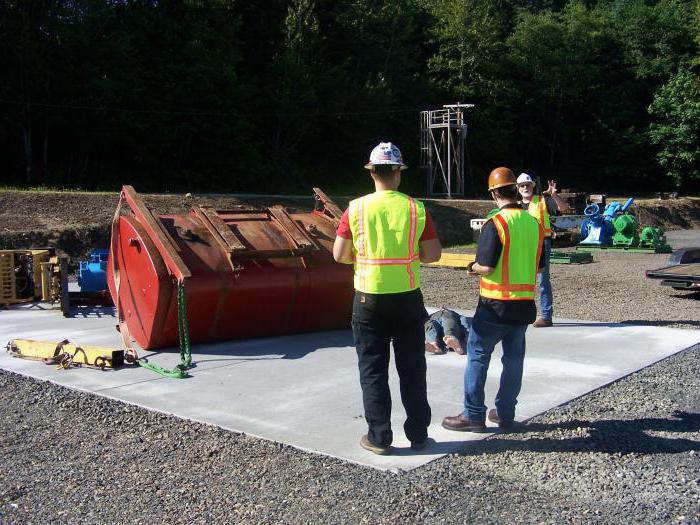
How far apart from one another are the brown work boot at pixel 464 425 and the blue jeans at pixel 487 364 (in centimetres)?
3

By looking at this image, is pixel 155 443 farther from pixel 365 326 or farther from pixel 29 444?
pixel 365 326

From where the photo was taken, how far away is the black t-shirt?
16.1 feet

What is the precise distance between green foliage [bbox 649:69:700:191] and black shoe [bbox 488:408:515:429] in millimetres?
53003

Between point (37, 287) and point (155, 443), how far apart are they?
7412 mm

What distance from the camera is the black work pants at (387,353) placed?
4.65 m

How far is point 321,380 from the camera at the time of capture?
664 cm

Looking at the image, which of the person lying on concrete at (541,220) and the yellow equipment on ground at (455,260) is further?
the yellow equipment on ground at (455,260)

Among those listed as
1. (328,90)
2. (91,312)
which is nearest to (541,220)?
(91,312)

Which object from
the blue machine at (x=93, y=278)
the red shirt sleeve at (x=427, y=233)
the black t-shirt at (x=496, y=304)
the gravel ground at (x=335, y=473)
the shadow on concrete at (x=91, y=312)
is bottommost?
the gravel ground at (x=335, y=473)

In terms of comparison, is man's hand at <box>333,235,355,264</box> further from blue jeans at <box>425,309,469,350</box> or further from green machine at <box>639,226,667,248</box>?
green machine at <box>639,226,667,248</box>

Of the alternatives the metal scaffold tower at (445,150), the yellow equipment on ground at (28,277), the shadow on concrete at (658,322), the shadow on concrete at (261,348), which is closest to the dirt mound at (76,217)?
the yellow equipment on ground at (28,277)

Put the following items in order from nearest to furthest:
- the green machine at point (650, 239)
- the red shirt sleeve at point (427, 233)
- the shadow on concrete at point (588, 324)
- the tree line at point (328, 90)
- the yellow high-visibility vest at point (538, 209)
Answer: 1. the red shirt sleeve at point (427, 233)
2. the yellow high-visibility vest at point (538, 209)
3. the shadow on concrete at point (588, 324)
4. the green machine at point (650, 239)
5. the tree line at point (328, 90)

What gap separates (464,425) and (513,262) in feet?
3.77

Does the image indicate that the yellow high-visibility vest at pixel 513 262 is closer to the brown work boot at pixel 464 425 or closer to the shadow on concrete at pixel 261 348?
the brown work boot at pixel 464 425
